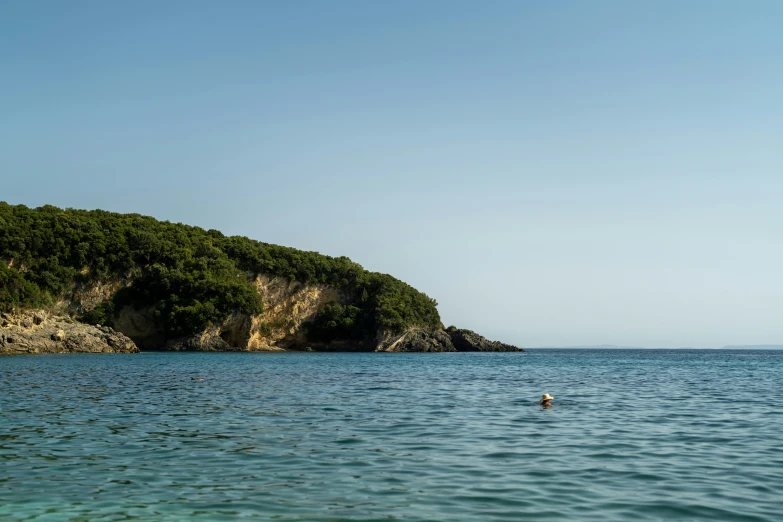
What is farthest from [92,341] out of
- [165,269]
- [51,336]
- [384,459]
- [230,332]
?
[384,459]

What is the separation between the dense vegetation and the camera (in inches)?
3435

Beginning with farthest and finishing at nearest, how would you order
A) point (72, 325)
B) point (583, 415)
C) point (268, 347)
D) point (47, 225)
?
point (268, 347)
point (47, 225)
point (72, 325)
point (583, 415)

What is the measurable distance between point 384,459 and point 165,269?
92.2 metres

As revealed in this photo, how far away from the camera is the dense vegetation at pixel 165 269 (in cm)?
8725

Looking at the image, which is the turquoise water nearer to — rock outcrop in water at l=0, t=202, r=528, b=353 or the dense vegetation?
rock outcrop in water at l=0, t=202, r=528, b=353

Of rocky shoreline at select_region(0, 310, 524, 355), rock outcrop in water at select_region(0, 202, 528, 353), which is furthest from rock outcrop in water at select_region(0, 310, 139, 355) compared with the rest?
rock outcrop in water at select_region(0, 202, 528, 353)

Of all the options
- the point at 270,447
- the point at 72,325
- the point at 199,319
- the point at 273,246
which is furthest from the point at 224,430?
the point at 273,246

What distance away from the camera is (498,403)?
926 inches

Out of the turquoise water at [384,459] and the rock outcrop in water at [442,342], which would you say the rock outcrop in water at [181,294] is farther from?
the turquoise water at [384,459]

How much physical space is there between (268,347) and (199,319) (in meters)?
18.6

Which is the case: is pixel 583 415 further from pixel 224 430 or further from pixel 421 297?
pixel 421 297

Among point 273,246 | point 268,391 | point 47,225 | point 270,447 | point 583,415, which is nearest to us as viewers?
point 270,447

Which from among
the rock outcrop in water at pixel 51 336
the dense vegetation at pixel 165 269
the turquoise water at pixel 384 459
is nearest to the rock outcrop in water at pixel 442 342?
the dense vegetation at pixel 165 269

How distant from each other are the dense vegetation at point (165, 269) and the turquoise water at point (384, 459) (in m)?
65.6
